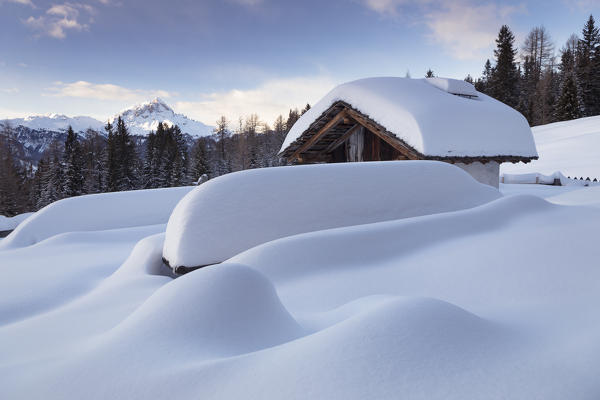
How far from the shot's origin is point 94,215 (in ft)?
28.7

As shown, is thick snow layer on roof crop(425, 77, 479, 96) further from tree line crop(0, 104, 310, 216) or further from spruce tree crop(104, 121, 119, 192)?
spruce tree crop(104, 121, 119, 192)

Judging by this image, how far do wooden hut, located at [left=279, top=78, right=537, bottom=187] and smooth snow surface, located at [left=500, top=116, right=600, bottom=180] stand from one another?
12.9 m

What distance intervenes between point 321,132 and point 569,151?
22.1 metres

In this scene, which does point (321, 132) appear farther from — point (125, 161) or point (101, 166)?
point (101, 166)

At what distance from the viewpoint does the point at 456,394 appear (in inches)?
40.7

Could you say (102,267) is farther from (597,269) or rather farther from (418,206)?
(597,269)

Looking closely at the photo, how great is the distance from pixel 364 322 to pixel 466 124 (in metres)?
8.42

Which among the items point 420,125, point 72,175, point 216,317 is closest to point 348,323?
point 216,317

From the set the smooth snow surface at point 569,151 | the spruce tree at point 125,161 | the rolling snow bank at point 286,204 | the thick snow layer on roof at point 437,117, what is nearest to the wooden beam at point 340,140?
the thick snow layer on roof at point 437,117

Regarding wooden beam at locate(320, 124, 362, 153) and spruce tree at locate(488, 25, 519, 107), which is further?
spruce tree at locate(488, 25, 519, 107)

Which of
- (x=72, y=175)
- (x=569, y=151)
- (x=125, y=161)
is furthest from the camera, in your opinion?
(x=125, y=161)

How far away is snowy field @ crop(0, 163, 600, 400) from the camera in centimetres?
111

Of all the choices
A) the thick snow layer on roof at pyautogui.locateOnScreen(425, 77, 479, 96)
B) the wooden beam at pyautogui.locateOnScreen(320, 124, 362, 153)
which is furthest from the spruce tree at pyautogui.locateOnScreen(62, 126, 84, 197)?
the thick snow layer on roof at pyautogui.locateOnScreen(425, 77, 479, 96)

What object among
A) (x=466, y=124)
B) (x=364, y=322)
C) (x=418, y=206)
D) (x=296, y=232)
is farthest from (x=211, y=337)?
(x=466, y=124)
